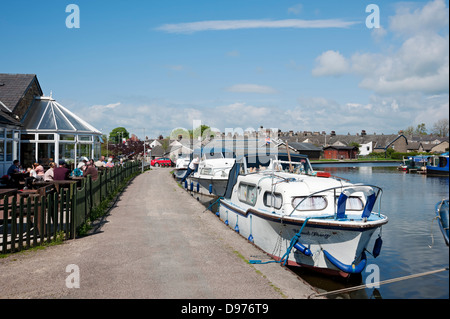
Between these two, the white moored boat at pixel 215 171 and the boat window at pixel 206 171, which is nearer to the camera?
the white moored boat at pixel 215 171

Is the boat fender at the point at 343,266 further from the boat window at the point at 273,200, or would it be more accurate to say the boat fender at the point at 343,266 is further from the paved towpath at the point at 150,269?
the boat window at the point at 273,200

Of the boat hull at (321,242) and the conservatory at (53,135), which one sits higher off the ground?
the conservatory at (53,135)

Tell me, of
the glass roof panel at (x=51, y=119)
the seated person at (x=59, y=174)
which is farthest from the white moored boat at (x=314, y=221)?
the glass roof panel at (x=51, y=119)

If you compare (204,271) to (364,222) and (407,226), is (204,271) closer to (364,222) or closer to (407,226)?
(364,222)

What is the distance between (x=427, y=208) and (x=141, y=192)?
1881cm

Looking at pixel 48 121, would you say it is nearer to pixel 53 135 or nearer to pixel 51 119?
pixel 51 119

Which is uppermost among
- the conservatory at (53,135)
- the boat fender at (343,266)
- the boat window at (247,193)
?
the conservatory at (53,135)

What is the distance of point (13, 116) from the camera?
25406mm

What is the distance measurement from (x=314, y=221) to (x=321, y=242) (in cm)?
70

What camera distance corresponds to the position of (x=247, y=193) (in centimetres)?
1566

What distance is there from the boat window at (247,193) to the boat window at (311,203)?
8.57 ft

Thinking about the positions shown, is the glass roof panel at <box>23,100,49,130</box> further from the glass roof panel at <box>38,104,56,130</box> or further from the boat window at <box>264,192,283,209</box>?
the boat window at <box>264,192,283,209</box>

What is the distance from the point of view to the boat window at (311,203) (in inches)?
475
